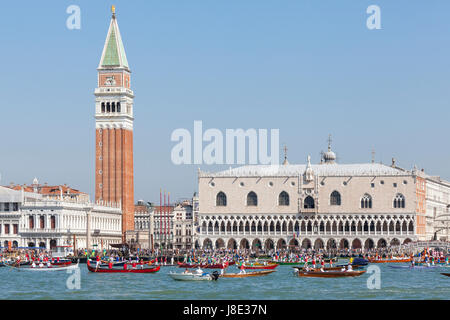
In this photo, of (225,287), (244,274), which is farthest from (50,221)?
(225,287)

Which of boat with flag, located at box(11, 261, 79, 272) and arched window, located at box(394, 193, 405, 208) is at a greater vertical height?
arched window, located at box(394, 193, 405, 208)

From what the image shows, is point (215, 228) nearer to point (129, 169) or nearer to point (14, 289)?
point (129, 169)

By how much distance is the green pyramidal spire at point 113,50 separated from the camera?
148m

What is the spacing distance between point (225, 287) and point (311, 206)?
231ft

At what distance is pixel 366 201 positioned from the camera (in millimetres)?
133875

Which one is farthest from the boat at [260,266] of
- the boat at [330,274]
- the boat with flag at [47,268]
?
Result: the boat with flag at [47,268]

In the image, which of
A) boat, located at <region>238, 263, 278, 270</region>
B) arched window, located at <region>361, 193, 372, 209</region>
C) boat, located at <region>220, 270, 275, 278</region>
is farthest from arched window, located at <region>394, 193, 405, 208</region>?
boat, located at <region>220, 270, 275, 278</region>

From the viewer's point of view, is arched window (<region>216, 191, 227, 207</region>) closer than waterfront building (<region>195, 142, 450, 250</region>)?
No

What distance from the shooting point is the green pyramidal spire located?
485ft

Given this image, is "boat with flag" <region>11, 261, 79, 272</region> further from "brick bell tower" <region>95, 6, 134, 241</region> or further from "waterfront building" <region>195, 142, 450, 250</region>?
"brick bell tower" <region>95, 6, 134, 241</region>

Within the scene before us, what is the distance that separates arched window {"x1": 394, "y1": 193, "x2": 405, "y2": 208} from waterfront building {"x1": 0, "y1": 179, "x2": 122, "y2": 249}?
43056 millimetres

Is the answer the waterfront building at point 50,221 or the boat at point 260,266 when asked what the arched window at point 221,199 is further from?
the boat at point 260,266
